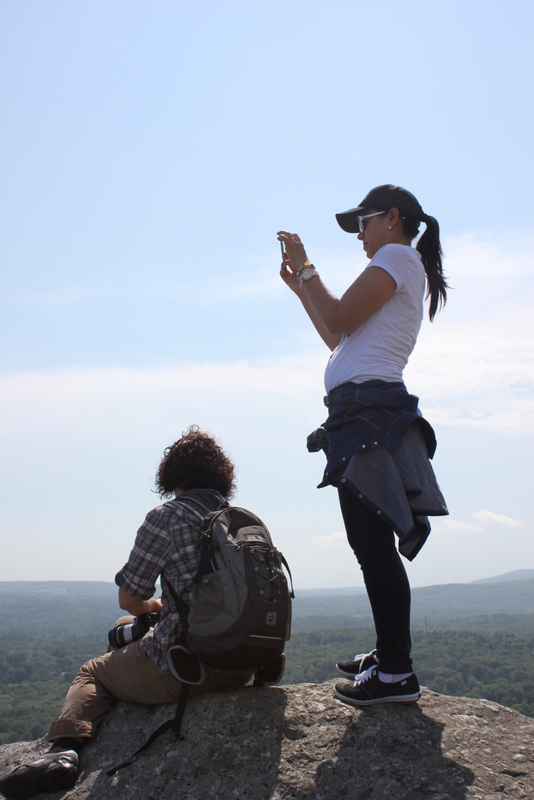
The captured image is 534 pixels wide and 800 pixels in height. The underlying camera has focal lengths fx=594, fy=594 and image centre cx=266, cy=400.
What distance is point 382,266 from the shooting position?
329 centimetres

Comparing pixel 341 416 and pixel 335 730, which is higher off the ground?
pixel 341 416

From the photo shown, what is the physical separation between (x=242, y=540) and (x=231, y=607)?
1.21ft

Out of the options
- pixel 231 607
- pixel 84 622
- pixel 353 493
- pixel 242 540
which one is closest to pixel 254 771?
pixel 231 607

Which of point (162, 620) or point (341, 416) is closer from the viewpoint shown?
point (341, 416)

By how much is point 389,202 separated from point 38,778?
12.7 feet

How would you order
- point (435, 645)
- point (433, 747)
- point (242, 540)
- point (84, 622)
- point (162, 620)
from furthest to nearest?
point (84, 622) → point (435, 645) → point (162, 620) → point (242, 540) → point (433, 747)

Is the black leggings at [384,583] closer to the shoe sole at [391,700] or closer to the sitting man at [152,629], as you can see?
the shoe sole at [391,700]

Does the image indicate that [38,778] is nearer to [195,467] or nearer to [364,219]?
[195,467]

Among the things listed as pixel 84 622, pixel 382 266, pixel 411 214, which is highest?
pixel 411 214

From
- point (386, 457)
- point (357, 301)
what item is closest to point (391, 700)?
point (386, 457)

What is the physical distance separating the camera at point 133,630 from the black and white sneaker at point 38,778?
73cm

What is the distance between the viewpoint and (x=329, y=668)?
205 ft

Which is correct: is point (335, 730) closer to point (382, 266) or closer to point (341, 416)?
point (341, 416)

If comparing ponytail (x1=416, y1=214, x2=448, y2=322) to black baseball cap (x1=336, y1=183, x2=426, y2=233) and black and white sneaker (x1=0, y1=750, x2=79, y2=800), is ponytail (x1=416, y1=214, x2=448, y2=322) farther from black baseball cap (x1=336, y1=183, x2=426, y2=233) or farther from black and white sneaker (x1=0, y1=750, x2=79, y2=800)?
black and white sneaker (x1=0, y1=750, x2=79, y2=800)
